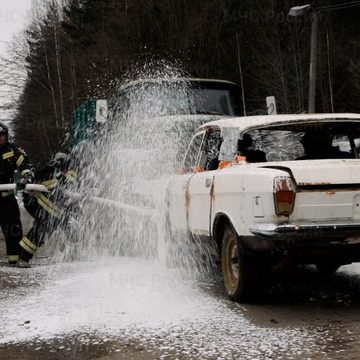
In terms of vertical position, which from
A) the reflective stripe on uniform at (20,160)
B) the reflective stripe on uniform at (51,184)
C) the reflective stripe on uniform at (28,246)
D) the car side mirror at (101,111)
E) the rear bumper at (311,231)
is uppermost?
the car side mirror at (101,111)

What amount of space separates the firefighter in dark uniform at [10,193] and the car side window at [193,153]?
8.06 ft

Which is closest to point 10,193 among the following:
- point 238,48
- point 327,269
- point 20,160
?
point 20,160

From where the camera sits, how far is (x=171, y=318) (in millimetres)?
5102

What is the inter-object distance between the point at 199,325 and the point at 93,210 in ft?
15.2

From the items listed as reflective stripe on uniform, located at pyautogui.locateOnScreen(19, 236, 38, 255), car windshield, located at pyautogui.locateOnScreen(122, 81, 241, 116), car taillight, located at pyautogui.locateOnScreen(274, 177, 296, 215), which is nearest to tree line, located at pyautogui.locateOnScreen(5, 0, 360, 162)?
car windshield, located at pyautogui.locateOnScreen(122, 81, 241, 116)

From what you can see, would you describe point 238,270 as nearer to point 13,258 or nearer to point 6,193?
point 13,258

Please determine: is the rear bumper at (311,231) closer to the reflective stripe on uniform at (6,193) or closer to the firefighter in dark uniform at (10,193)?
the firefighter in dark uniform at (10,193)

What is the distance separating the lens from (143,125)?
1049 centimetres

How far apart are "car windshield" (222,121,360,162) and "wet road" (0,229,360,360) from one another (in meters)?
1.27

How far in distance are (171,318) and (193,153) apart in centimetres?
242

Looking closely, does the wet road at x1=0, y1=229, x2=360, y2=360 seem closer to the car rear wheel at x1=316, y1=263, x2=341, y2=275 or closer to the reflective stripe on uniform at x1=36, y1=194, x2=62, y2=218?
the car rear wheel at x1=316, y1=263, x2=341, y2=275

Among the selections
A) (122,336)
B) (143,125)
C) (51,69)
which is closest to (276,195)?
(122,336)

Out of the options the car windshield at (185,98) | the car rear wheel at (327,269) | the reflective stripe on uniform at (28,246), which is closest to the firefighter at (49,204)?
the reflective stripe on uniform at (28,246)

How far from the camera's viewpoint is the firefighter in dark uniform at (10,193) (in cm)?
860
